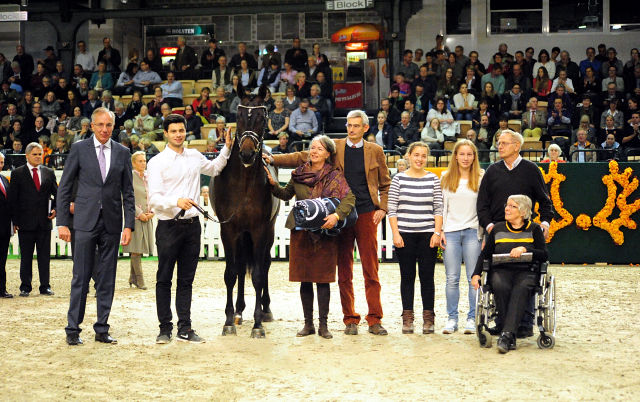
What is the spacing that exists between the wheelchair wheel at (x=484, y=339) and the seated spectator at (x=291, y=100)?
39.4 feet

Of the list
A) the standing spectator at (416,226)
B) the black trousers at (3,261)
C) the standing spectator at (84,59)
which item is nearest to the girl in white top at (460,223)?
the standing spectator at (416,226)

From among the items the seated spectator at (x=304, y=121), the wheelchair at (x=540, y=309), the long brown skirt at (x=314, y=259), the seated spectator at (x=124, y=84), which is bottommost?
the wheelchair at (x=540, y=309)

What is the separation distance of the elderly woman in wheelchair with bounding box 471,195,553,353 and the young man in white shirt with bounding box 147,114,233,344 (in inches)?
101

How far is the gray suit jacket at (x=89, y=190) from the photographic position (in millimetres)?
6695

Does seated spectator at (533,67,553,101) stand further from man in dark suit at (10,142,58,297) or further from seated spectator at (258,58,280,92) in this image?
man in dark suit at (10,142,58,297)

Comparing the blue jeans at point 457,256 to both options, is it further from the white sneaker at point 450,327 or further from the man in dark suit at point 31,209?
the man in dark suit at point 31,209

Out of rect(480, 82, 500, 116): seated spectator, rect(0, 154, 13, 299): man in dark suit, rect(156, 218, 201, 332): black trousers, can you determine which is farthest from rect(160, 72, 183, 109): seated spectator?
rect(156, 218, 201, 332): black trousers

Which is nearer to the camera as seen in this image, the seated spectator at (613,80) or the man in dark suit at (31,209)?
the man in dark suit at (31,209)

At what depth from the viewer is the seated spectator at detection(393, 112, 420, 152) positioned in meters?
16.4

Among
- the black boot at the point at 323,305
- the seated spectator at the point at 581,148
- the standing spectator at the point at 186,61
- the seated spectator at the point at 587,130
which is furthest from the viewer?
the standing spectator at the point at 186,61

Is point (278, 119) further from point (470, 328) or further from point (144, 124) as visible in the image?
point (470, 328)

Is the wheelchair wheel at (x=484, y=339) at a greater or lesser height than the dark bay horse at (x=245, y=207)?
lesser

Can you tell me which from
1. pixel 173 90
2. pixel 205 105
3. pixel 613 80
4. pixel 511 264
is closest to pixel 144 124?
pixel 205 105

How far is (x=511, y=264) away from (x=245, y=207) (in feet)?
8.27
